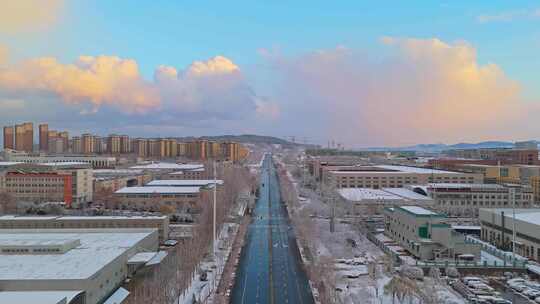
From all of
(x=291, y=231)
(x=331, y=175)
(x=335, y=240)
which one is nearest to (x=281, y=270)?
(x=335, y=240)

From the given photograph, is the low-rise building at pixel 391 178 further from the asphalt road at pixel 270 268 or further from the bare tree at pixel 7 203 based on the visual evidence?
the bare tree at pixel 7 203

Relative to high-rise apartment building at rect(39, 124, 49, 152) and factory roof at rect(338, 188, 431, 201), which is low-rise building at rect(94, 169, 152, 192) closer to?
factory roof at rect(338, 188, 431, 201)

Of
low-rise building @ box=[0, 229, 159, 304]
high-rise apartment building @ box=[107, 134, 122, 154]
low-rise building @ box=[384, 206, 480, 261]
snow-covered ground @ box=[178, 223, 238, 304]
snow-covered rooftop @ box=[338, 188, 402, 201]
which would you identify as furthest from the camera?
high-rise apartment building @ box=[107, 134, 122, 154]

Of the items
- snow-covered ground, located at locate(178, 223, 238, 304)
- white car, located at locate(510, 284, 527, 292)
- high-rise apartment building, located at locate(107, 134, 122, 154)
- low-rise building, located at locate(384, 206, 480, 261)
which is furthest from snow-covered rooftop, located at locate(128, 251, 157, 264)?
high-rise apartment building, located at locate(107, 134, 122, 154)

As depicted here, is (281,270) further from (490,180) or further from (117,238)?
(490,180)

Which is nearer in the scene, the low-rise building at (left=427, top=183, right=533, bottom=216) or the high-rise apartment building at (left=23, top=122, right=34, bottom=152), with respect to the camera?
the low-rise building at (left=427, top=183, right=533, bottom=216)

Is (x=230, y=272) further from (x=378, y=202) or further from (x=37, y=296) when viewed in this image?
(x=378, y=202)
